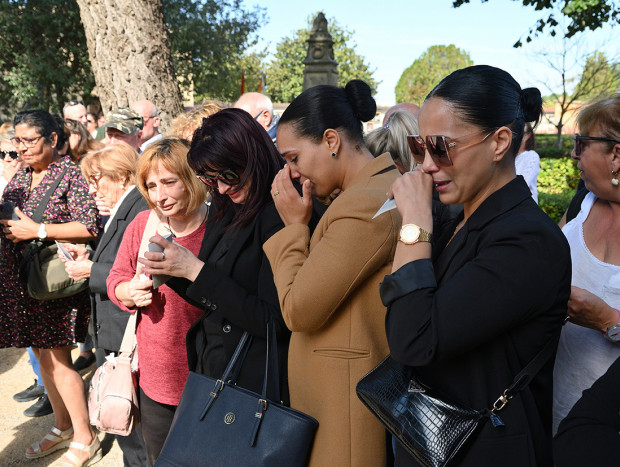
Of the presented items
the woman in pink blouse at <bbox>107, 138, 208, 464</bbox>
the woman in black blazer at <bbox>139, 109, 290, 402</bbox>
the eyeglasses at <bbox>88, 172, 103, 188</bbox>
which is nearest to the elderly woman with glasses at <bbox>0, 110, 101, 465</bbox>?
the eyeglasses at <bbox>88, 172, 103, 188</bbox>

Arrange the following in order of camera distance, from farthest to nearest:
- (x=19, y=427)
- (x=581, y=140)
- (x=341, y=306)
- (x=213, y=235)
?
1. (x=19, y=427)
2. (x=213, y=235)
3. (x=581, y=140)
4. (x=341, y=306)

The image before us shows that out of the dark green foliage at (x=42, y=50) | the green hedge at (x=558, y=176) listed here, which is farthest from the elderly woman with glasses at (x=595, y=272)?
the dark green foliage at (x=42, y=50)

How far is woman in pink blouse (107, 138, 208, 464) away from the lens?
8.96 ft

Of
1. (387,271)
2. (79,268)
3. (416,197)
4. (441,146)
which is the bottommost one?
(79,268)

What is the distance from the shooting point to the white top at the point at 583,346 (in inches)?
70.7

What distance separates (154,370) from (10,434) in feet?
8.13

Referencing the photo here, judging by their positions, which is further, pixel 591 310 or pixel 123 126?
pixel 123 126

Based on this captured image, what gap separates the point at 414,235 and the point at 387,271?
1.14 ft

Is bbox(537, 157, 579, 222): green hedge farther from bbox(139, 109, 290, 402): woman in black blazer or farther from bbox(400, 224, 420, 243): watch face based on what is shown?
bbox(400, 224, 420, 243): watch face

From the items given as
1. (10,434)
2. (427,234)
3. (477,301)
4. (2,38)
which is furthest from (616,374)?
(2,38)

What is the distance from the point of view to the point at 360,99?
200cm

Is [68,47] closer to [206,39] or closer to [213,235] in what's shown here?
[206,39]

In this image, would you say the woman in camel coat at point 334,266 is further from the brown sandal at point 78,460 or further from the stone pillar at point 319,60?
the stone pillar at point 319,60

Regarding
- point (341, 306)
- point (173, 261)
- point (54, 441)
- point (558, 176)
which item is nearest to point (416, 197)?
point (341, 306)
